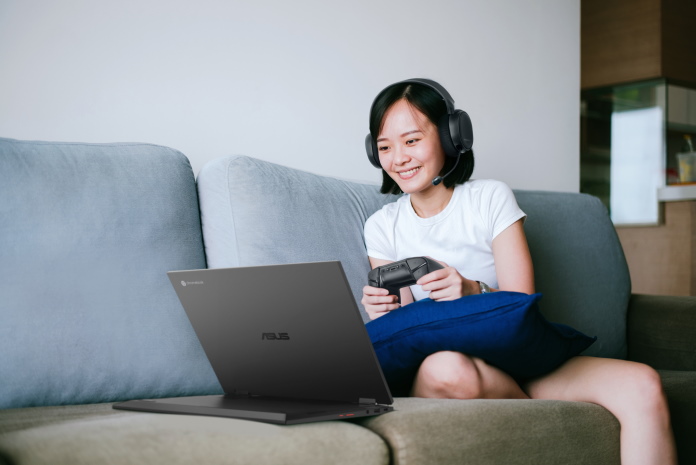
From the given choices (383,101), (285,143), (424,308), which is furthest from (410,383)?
(285,143)

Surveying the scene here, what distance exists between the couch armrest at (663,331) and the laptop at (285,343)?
123 cm

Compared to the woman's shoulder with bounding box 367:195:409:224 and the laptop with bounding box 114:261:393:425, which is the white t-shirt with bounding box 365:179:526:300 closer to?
the woman's shoulder with bounding box 367:195:409:224

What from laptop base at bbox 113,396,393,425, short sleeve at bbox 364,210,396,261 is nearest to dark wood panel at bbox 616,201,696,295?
short sleeve at bbox 364,210,396,261

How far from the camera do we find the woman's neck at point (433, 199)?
172 centimetres

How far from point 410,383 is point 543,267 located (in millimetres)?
Answer: 822

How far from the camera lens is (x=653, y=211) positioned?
443cm

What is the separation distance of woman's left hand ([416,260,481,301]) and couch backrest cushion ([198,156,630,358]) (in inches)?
13.7

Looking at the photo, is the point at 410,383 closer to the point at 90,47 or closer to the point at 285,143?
the point at 285,143

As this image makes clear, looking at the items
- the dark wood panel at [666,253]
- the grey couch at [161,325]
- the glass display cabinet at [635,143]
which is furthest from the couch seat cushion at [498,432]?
the glass display cabinet at [635,143]

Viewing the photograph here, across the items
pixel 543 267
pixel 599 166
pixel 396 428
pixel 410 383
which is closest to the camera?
pixel 396 428

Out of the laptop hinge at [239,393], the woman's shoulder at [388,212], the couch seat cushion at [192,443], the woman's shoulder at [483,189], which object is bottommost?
the laptop hinge at [239,393]

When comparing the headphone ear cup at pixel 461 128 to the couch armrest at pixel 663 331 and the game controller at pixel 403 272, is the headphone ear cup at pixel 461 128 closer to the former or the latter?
the game controller at pixel 403 272

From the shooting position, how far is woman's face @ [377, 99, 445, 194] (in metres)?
1.64

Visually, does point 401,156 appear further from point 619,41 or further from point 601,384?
point 619,41
